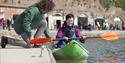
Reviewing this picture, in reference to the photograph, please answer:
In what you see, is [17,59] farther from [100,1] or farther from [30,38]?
[100,1]

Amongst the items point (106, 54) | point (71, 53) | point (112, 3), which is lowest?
point (112, 3)

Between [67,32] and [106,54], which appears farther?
[106,54]

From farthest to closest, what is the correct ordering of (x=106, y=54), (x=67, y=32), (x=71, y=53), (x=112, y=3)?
(x=112, y=3)
(x=106, y=54)
(x=67, y=32)
(x=71, y=53)

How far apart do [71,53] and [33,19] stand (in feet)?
4.47

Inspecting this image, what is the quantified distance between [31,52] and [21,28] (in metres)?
1.42

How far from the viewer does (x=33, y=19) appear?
1209cm

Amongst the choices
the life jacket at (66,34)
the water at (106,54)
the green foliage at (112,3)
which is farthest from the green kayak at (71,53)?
the green foliage at (112,3)

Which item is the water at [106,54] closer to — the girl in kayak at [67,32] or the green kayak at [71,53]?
the girl in kayak at [67,32]

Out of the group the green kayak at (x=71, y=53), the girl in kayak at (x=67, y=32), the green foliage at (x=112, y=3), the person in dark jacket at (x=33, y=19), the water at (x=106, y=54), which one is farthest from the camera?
the green foliage at (x=112, y=3)

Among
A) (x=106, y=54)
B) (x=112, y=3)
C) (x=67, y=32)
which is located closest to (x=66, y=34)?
(x=67, y=32)

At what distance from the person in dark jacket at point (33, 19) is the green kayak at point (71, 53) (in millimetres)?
771

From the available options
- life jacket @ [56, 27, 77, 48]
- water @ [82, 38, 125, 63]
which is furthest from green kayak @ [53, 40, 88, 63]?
water @ [82, 38, 125, 63]

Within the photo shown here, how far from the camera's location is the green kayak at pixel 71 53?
37.9ft

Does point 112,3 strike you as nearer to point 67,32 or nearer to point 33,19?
point 67,32
